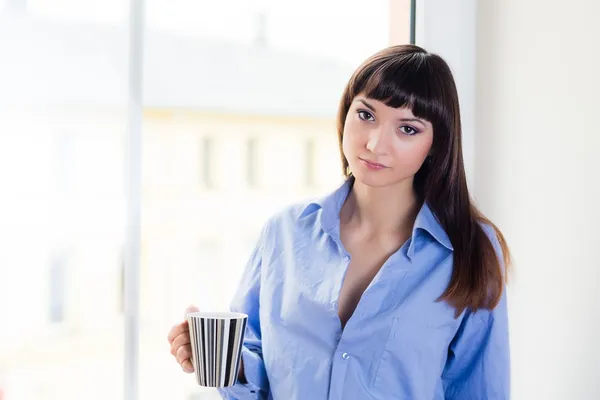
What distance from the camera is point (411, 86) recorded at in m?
1.09

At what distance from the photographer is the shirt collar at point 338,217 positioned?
1.15 m

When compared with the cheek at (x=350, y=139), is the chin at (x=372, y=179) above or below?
below

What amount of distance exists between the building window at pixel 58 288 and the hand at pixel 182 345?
0.58m

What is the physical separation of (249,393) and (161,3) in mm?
922

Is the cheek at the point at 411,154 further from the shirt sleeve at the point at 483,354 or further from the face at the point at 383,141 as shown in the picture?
the shirt sleeve at the point at 483,354

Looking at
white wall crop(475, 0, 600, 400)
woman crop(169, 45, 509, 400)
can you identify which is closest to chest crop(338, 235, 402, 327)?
woman crop(169, 45, 509, 400)

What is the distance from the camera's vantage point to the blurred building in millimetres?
1483

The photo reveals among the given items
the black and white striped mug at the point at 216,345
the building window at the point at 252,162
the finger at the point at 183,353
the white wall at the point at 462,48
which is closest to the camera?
the black and white striped mug at the point at 216,345

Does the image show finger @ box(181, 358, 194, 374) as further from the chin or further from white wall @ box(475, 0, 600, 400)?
white wall @ box(475, 0, 600, 400)

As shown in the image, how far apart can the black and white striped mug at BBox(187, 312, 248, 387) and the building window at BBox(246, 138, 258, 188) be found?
1.12m

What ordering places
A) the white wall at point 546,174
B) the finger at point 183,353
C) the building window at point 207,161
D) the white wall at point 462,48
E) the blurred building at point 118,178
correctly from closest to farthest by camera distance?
the finger at point 183,353
the white wall at point 546,174
the blurred building at point 118,178
the white wall at point 462,48
the building window at point 207,161

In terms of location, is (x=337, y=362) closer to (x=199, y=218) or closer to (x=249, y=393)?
(x=249, y=393)

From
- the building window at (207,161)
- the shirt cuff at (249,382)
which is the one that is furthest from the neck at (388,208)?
the building window at (207,161)

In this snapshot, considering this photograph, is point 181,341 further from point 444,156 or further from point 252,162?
point 252,162
